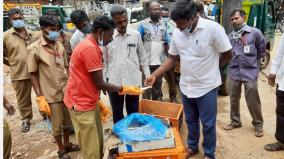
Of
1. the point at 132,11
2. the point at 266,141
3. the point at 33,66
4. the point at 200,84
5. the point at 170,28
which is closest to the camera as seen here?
the point at 200,84

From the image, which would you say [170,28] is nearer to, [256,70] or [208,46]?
[256,70]

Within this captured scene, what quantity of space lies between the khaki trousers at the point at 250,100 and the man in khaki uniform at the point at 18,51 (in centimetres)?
350

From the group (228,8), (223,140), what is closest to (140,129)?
(223,140)

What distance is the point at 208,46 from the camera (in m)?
3.19

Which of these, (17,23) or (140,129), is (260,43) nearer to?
(140,129)

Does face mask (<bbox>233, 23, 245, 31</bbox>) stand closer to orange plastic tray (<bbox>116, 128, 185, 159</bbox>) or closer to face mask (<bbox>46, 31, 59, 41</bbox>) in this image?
orange plastic tray (<bbox>116, 128, 185, 159</bbox>)

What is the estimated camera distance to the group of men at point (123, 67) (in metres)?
2.99

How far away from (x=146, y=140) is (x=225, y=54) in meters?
1.32

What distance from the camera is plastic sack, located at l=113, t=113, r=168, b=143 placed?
10.3 ft

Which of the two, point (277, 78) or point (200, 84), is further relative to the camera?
point (277, 78)

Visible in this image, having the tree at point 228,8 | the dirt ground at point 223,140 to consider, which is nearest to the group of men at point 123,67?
the dirt ground at point 223,140

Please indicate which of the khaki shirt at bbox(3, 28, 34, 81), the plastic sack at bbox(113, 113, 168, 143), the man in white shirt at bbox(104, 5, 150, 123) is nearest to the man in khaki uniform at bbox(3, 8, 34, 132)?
the khaki shirt at bbox(3, 28, 34, 81)

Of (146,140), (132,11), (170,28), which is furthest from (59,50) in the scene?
(132,11)

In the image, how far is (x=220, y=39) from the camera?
3146 millimetres
